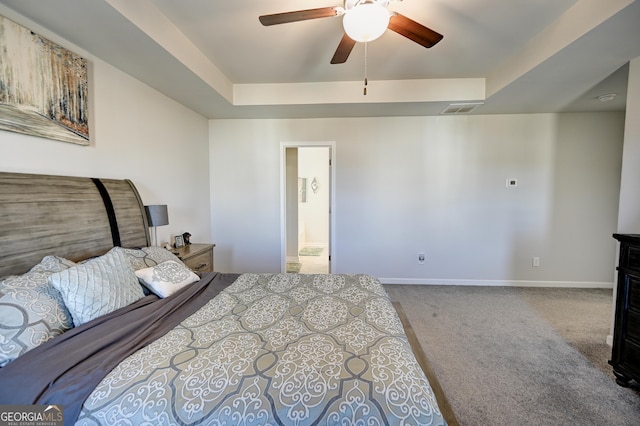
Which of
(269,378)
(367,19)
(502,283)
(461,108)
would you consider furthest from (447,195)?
(269,378)

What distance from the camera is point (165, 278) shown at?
1.73 m

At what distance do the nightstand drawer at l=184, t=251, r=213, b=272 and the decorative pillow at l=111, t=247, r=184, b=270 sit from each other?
442 millimetres

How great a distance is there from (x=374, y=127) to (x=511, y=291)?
296 cm

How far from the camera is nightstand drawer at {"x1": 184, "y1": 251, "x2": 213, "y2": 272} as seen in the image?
2.58 m

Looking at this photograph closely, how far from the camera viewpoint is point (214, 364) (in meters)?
1.01

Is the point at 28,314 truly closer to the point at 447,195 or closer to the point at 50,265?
the point at 50,265

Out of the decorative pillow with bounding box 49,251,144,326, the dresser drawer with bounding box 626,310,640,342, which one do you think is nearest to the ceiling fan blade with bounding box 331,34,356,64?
the decorative pillow with bounding box 49,251,144,326

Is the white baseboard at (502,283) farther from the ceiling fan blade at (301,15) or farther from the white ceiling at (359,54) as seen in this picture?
the ceiling fan blade at (301,15)

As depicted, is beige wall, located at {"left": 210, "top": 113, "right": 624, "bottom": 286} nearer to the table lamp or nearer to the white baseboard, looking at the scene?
the white baseboard

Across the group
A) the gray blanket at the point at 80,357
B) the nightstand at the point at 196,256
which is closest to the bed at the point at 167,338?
the gray blanket at the point at 80,357

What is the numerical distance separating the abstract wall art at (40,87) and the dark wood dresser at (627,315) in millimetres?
3972

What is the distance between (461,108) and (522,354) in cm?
279

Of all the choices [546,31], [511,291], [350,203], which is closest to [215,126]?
[350,203]

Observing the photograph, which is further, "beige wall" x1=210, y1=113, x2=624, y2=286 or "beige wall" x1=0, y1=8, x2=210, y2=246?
"beige wall" x1=210, y1=113, x2=624, y2=286
